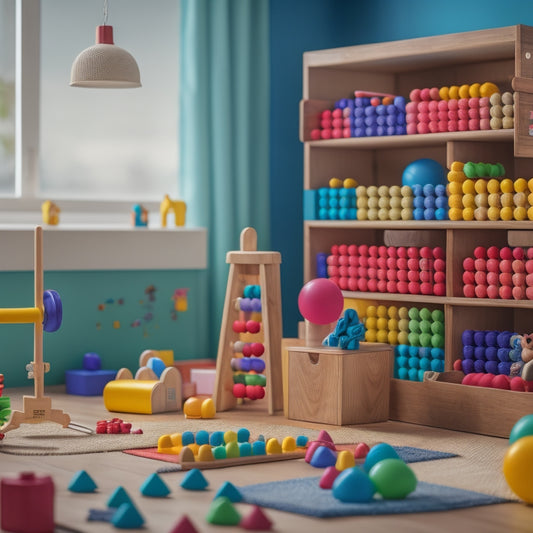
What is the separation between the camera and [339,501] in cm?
285

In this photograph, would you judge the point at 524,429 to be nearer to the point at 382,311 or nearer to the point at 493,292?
the point at 493,292

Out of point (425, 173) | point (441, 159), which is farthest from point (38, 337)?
point (441, 159)

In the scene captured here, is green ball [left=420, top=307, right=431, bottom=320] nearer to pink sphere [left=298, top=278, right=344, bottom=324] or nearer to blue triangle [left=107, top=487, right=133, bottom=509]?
pink sphere [left=298, top=278, right=344, bottom=324]

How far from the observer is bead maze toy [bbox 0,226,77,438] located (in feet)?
12.7

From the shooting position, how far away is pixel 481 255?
4.60 meters

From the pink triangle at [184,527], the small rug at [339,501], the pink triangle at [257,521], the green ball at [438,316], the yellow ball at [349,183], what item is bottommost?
the small rug at [339,501]

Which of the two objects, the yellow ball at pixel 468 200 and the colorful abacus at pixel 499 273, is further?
the yellow ball at pixel 468 200

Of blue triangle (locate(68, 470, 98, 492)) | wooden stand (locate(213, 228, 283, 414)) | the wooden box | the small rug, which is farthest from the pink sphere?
blue triangle (locate(68, 470, 98, 492))

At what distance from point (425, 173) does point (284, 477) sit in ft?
6.90

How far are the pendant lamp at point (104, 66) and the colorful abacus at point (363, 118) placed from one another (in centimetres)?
115

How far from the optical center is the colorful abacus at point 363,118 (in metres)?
4.94

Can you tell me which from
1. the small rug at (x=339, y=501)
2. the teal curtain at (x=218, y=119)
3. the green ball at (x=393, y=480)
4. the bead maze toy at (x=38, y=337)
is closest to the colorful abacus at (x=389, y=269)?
the teal curtain at (x=218, y=119)

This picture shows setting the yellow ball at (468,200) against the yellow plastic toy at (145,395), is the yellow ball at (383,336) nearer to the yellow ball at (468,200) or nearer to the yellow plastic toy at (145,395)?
the yellow ball at (468,200)

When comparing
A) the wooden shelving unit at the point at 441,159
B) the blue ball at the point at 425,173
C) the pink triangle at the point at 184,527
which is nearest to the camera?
the pink triangle at the point at 184,527
